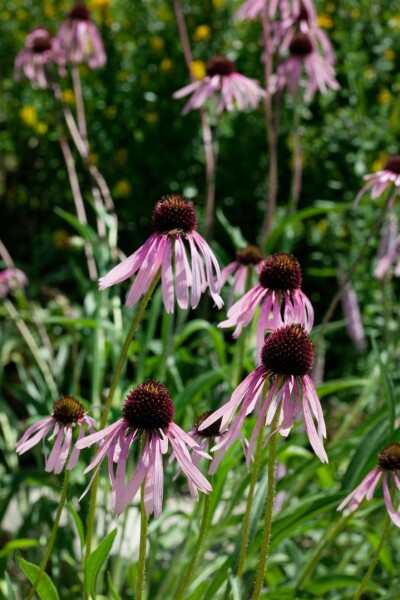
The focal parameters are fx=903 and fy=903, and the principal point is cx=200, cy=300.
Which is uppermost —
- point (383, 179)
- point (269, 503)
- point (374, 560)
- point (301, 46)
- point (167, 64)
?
point (167, 64)

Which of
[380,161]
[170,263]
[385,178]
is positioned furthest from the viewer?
[380,161]

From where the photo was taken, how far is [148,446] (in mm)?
1041

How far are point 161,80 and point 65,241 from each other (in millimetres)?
817

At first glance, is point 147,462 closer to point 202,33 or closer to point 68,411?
point 68,411

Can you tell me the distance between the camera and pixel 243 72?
394 centimetres

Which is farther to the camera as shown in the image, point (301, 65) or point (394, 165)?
point (301, 65)

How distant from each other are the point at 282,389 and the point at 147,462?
0.18 m

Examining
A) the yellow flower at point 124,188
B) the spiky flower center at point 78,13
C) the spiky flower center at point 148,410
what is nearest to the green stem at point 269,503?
the spiky flower center at point 148,410

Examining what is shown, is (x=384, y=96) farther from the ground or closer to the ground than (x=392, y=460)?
farther from the ground

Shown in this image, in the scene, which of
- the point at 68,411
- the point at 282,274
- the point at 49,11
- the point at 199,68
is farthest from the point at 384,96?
the point at 68,411

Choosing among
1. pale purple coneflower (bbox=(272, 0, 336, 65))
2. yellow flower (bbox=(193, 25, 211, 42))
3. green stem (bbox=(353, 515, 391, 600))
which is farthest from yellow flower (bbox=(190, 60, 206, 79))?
green stem (bbox=(353, 515, 391, 600))

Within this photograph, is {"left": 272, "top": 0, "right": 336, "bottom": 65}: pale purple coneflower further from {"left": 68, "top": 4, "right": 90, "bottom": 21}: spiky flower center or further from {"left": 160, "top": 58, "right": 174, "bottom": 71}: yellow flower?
{"left": 160, "top": 58, "right": 174, "bottom": 71}: yellow flower

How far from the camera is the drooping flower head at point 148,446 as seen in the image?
1.01 metres

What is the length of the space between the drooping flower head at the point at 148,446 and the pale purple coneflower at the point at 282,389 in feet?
0.14
